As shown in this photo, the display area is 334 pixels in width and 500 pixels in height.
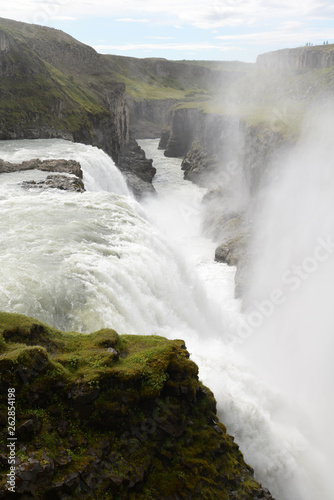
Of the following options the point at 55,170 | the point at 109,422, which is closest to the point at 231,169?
the point at 55,170

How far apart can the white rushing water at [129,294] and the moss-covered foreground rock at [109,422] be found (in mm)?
2520

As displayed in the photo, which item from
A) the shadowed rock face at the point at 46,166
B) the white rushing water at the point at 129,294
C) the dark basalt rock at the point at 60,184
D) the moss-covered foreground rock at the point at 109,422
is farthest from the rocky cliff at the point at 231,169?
the moss-covered foreground rock at the point at 109,422

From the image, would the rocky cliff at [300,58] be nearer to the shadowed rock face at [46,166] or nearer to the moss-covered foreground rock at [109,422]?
the shadowed rock face at [46,166]

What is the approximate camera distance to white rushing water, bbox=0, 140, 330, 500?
12.4 m

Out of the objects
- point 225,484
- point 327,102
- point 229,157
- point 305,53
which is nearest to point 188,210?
point 229,157

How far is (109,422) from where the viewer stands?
8445 millimetres

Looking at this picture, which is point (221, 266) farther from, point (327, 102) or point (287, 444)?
point (327, 102)

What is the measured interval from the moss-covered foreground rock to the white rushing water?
2520mm

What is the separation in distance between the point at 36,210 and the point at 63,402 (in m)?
14.5

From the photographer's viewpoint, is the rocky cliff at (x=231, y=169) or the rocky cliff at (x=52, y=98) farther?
the rocky cliff at (x=52, y=98)

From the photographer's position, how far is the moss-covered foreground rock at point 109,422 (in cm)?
750

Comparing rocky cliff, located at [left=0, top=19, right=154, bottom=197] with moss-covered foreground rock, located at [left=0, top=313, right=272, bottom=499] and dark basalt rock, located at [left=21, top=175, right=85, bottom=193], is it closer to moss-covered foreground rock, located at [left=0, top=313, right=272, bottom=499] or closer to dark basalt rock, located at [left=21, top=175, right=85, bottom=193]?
dark basalt rock, located at [left=21, top=175, right=85, bottom=193]

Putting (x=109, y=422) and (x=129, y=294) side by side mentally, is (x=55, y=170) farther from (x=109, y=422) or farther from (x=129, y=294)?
(x=109, y=422)

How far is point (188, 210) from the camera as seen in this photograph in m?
50.7
